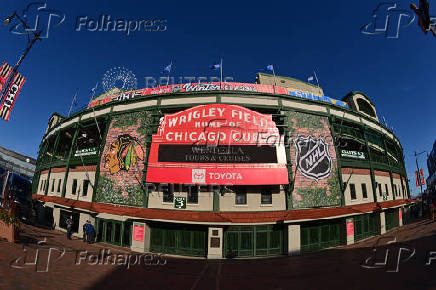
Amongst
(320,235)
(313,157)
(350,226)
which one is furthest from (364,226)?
(313,157)

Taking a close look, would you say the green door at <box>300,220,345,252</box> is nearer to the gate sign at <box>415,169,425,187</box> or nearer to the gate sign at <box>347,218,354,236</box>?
the gate sign at <box>347,218,354,236</box>

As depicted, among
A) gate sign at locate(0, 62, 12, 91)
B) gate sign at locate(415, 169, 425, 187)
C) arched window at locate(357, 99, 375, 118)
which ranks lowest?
gate sign at locate(415, 169, 425, 187)

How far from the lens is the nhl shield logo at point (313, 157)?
18.1m

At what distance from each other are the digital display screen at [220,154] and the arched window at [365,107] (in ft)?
64.4

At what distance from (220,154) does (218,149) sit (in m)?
0.51

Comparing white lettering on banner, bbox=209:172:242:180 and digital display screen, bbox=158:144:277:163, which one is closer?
white lettering on banner, bbox=209:172:242:180

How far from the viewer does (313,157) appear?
18.7m

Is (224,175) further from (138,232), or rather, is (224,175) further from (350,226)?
(350,226)

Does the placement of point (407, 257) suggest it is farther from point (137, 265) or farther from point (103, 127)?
point (103, 127)

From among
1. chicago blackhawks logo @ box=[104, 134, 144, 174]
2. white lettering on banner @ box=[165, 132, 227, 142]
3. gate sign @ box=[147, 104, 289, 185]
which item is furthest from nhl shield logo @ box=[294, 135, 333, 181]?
chicago blackhawks logo @ box=[104, 134, 144, 174]

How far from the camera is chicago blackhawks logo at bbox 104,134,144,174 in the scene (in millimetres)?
18641

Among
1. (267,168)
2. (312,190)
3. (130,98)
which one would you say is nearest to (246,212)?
(267,168)

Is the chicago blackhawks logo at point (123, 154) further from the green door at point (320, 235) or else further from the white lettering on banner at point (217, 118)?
the green door at point (320, 235)

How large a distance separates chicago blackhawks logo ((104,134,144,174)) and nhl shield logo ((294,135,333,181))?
15640mm
